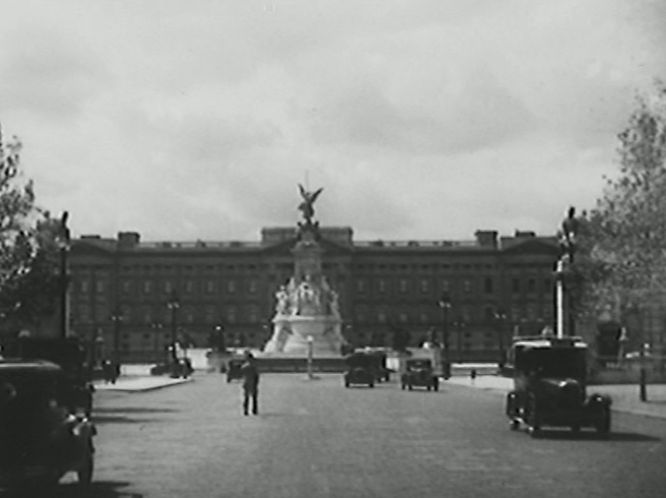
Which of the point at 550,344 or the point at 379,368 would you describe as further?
the point at 379,368

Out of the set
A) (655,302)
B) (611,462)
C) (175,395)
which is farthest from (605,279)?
(611,462)

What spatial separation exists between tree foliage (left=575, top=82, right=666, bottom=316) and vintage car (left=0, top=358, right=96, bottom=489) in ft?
112

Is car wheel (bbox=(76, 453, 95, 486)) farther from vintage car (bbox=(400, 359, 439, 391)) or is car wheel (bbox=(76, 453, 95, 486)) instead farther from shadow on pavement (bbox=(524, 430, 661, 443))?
vintage car (bbox=(400, 359, 439, 391))

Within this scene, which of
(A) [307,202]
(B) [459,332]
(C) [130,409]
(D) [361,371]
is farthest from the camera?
(B) [459,332]

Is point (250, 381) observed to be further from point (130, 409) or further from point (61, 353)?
point (130, 409)

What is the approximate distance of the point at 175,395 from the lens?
191ft

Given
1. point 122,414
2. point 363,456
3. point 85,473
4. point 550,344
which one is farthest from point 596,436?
point 122,414

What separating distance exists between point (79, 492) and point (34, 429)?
140cm

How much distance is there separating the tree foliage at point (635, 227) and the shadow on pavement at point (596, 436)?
19.5 meters

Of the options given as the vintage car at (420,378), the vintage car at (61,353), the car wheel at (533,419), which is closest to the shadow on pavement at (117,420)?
the vintage car at (61,353)

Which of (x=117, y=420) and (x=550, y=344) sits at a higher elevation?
(x=550, y=344)

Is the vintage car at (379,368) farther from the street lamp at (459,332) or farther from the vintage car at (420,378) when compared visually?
the street lamp at (459,332)

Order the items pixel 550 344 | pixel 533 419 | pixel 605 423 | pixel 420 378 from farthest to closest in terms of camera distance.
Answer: pixel 420 378
pixel 550 344
pixel 605 423
pixel 533 419

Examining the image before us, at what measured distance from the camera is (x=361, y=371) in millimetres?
69312
